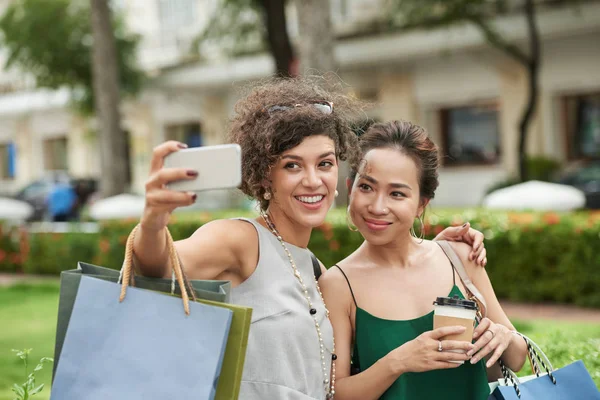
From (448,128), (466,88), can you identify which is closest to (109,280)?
(466,88)

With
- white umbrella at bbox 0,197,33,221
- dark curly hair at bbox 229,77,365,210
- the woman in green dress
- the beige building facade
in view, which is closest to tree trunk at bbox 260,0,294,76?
the beige building facade

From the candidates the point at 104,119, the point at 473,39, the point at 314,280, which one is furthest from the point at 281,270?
the point at 473,39

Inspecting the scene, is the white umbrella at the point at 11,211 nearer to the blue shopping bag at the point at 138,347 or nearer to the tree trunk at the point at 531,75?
the tree trunk at the point at 531,75

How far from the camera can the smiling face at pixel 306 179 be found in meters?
2.17

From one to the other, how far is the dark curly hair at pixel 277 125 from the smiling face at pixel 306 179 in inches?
0.9

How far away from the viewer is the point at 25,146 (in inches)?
1336

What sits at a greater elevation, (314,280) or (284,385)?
(314,280)

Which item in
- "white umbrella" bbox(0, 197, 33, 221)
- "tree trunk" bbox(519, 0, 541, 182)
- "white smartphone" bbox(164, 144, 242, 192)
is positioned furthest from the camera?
"tree trunk" bbox(519, 0, 541, 182)

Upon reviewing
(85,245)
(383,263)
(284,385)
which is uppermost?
(383,263)

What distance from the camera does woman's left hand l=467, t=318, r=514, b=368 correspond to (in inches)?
86.8

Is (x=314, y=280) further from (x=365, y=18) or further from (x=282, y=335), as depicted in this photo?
(x=365, y=18)

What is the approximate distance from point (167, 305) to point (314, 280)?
61 cm

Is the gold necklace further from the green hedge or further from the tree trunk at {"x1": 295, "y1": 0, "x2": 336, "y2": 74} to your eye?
the tree trunk at {"x1": 295, "y1": 0, "x2": 336, "y2": 74}

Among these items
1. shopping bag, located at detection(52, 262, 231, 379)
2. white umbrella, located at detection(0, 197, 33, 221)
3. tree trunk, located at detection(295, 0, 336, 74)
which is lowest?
white umbrella, located at detection(0, 197, 33, 221)
